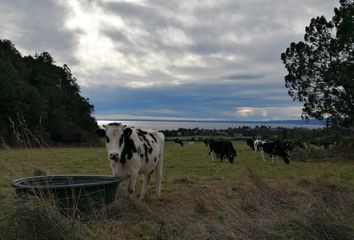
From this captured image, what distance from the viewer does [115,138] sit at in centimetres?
845

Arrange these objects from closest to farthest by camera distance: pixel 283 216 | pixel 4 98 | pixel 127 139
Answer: pixel 283 216 < pixel 127 139 < pixel 4 98

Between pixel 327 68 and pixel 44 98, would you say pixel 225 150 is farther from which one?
pixel 44 98

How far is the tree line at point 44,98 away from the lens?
52188mm

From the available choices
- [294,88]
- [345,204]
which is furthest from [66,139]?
[345,204]

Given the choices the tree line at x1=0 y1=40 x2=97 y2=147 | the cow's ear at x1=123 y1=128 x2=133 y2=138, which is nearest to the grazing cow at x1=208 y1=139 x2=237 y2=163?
the cow's ear at x1=123 y1=128 x2=133 y2=138

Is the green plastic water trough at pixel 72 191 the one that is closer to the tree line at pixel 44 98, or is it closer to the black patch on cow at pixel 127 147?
the black patch on cow at pixel 127 147

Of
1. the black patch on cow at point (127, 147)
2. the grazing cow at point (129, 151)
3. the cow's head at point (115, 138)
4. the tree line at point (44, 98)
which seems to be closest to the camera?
the cow's head at point (115, 138)

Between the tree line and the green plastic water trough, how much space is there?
3587cm

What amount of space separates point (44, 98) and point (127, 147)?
5631 cm

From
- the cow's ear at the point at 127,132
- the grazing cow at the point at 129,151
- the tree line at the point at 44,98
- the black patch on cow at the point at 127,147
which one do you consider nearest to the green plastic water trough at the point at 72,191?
the grazing cow at the point at 129,151

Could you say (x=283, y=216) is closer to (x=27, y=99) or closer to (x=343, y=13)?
(x=343, y=13)

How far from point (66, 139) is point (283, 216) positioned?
215 ft

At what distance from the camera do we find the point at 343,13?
27.2 metres

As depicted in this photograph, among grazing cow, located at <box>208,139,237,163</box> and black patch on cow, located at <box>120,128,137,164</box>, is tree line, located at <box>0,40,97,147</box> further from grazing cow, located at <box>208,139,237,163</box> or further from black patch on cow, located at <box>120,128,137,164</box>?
black patch on cow, located at <box>120,128,137,164</box>
